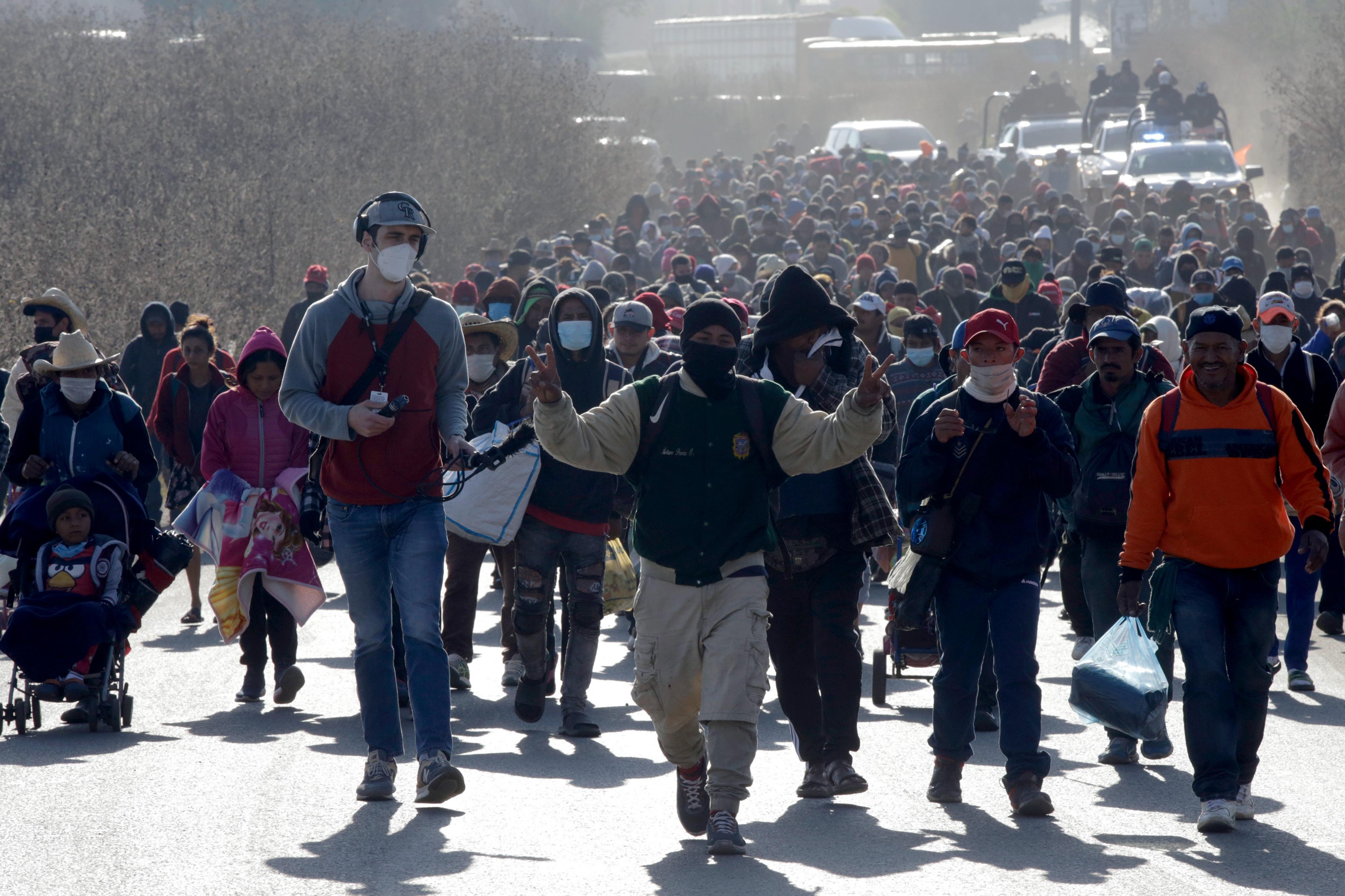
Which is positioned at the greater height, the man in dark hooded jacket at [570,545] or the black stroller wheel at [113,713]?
the man in dark hooded jacket at [570,545]

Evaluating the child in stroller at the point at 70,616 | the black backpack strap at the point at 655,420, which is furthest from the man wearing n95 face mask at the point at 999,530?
the child in stroller at the point at 70,616

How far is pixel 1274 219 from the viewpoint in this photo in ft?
153

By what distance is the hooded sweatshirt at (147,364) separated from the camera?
13.2m

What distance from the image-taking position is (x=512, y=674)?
31.7 feet

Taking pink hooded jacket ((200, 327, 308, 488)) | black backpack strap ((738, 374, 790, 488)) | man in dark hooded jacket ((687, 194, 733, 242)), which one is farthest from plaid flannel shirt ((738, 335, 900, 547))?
man in dark hooded jacket ((687, 194, 733, 242))

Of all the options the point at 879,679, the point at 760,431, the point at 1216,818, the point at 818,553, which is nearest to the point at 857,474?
the point at 818,553

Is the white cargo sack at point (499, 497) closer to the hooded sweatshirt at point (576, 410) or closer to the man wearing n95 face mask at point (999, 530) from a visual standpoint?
the hooded sweatshirt at point (576, 410)

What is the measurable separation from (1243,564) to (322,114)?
25.6 m

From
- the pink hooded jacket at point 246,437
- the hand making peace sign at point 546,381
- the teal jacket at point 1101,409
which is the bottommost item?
the pink hooded jacket at point 246,437

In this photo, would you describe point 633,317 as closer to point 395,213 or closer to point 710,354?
point 395,213

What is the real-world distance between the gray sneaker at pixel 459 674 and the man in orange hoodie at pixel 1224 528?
12.8 feet

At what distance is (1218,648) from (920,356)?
477cm

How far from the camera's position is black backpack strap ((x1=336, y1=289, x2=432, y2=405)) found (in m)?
6.67

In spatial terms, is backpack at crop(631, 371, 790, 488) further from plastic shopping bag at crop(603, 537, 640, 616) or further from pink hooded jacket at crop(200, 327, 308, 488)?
pink hooded jacket at crop(200, 327, 308, 488)
